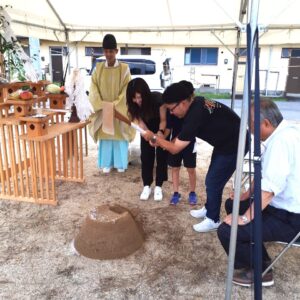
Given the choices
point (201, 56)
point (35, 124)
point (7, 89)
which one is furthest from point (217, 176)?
point (201, 56)

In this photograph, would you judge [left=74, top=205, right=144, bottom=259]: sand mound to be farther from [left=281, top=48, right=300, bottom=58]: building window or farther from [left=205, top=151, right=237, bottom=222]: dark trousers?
[left=281, top=48, right=300, bottom=58]: building window

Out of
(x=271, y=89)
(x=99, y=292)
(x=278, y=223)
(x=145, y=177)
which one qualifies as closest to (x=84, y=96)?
(x=145, y=177)

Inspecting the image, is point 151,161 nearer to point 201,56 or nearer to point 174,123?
point 174,123

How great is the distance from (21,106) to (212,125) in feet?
5.17

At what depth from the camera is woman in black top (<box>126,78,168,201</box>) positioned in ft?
8.30

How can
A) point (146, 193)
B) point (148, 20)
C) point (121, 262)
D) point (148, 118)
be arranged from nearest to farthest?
point (121, 262)
point (148, 118)
point (146, 193)
point (148, 20)

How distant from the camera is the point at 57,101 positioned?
3146 millimetres

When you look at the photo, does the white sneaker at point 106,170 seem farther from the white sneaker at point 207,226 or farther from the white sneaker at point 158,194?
the white sneaker at point 207,226

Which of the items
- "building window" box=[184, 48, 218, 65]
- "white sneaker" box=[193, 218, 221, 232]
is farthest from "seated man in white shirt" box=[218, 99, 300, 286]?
"building window" box=[184, 48, 218, 65]

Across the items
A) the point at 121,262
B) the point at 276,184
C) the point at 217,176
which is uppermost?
the point at 276,184

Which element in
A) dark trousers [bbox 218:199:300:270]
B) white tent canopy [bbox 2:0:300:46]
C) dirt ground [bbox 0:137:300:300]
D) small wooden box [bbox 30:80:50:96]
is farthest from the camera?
white tent canopy [bbox 2:0:300:46]

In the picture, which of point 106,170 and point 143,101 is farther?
point 106,170

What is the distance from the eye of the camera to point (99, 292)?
171 cm

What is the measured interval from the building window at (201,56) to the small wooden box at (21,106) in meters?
11.4
